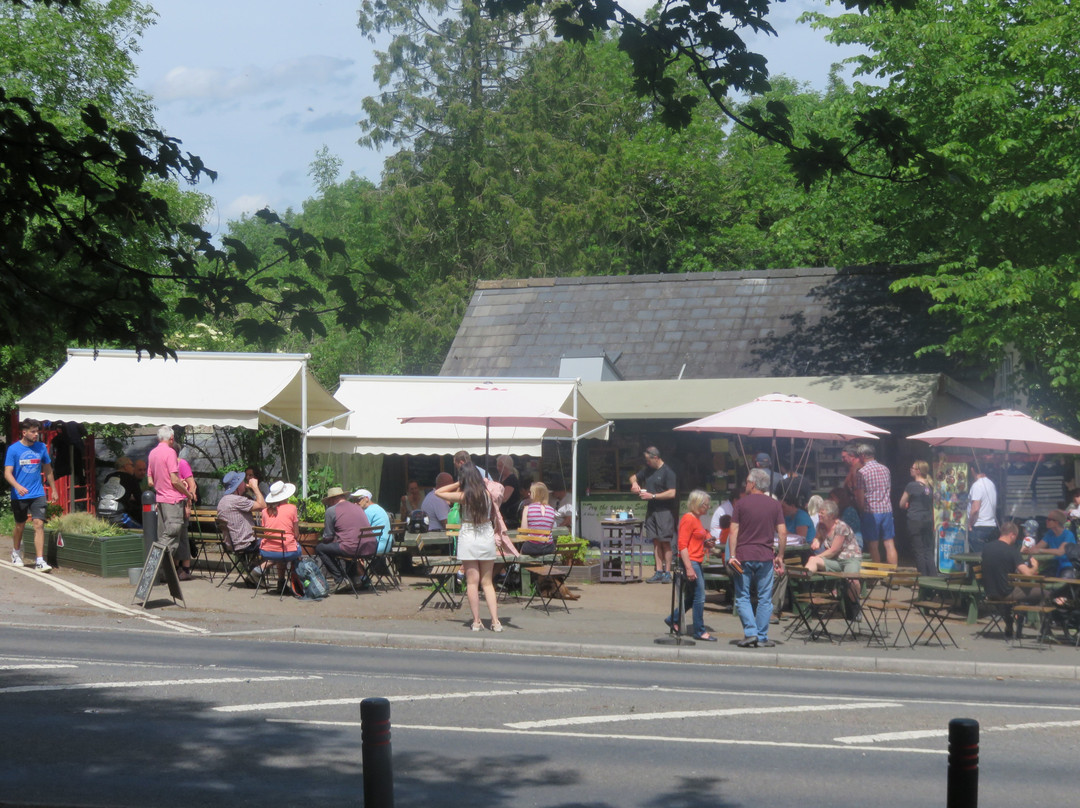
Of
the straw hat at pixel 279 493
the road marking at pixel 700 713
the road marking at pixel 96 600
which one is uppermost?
the straw hat at pixel 279 493

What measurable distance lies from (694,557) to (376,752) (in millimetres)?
8466

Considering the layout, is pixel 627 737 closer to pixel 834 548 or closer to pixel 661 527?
pixel 834 548

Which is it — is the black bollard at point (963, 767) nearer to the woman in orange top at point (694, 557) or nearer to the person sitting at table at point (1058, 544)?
the woman in orange top at point (694, 557)

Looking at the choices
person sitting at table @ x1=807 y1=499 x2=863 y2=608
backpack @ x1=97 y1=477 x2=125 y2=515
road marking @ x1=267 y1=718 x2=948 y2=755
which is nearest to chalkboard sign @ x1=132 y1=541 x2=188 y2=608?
backpack @ x1=97 y1=477 x2=125 y2=515

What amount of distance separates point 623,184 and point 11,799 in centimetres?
3976

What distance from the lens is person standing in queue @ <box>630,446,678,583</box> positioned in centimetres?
1767

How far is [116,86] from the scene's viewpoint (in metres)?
28.3

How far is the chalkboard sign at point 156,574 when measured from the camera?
1414 centimetres

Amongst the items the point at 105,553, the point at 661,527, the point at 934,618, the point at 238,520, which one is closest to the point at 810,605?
the point at 934,618

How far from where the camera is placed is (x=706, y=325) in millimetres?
23859

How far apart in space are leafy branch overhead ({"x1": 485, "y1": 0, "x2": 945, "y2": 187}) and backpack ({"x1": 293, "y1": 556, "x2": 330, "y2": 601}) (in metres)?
9.20

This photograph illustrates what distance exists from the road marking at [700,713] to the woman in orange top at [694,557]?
Answer: 347cm

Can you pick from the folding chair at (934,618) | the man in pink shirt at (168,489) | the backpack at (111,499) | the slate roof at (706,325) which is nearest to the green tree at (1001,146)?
the slate roof at (706,325)

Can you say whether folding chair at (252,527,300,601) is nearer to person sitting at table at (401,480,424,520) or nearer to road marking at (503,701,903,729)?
person sitting at table at (401,480,424,520)
